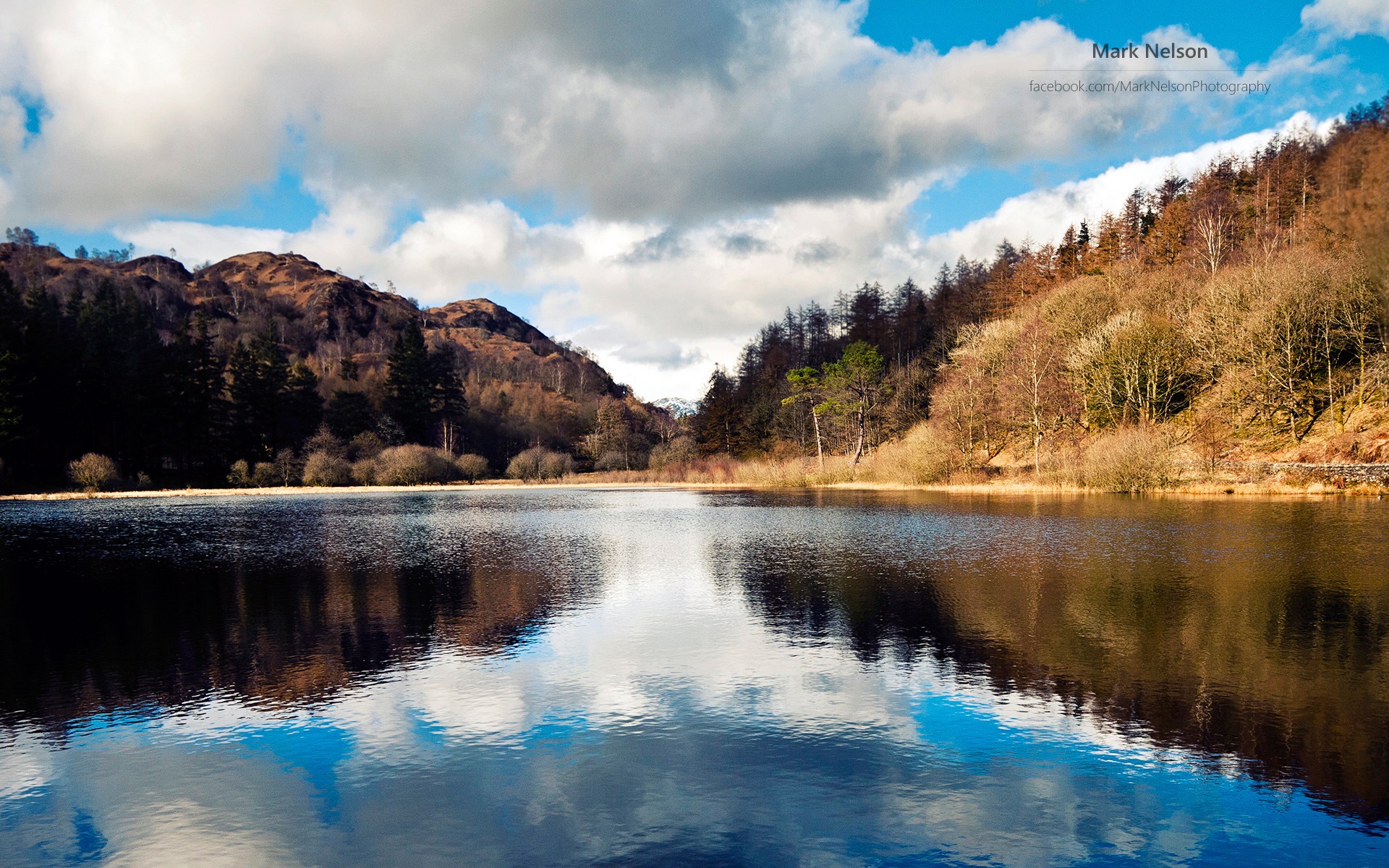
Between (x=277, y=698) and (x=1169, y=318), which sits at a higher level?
(x=1169, y=318)

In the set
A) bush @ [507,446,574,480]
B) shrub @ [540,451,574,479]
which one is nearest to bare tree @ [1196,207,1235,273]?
shrub @ [540,451,574,479]

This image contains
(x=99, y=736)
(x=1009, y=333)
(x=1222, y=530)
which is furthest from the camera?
(x=1009, y=333)

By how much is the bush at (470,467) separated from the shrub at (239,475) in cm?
2019

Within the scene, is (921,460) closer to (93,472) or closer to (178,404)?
(93,472)

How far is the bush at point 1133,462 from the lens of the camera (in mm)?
43656

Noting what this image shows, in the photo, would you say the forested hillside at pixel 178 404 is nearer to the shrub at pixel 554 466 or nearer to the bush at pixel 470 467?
the bush at pixel 470 467

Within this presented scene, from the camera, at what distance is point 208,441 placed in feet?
273

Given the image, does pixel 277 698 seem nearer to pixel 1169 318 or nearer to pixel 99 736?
pixel 99 736

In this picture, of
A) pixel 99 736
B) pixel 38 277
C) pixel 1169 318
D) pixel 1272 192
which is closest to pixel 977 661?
pixel 99 736

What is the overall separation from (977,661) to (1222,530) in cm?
1877

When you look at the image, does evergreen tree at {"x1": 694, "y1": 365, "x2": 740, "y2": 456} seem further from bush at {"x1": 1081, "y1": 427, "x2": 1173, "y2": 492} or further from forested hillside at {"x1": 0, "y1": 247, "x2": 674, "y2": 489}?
bush at {"x1": 1081, "y1": 427, "x2": 1173, "y2": 492}

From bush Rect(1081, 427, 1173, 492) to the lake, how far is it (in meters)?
23.7

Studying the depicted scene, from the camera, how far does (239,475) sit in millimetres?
77812

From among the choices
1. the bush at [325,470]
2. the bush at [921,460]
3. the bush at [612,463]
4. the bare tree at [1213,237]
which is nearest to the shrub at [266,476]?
the bush at [325,470]
